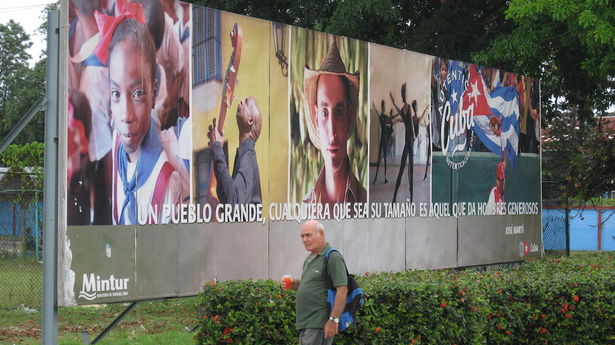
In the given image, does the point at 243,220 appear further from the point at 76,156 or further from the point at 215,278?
the point at 76,156

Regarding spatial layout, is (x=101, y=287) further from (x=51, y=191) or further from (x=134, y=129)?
(x=134, y=129)

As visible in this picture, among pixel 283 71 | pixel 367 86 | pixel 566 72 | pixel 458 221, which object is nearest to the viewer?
pixel 283 71

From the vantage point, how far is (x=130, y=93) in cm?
898

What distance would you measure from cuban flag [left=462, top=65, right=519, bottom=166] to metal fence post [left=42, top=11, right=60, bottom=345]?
7.32 meters

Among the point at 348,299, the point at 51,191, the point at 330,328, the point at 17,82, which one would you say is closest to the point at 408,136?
the point at 348,299

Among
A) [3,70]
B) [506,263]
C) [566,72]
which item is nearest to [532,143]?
[506,263]

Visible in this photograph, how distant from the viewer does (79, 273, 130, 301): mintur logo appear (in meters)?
8.47

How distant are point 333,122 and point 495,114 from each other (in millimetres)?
4239

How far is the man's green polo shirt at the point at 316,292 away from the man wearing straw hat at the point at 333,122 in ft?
11.0

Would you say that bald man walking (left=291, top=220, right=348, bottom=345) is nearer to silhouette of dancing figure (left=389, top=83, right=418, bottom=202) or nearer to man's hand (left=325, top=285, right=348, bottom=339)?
man's hand (left=325, top=285, right=348, bottom=339)

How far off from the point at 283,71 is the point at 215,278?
2599 millimetres

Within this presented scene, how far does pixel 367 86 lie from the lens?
1216 centimetres

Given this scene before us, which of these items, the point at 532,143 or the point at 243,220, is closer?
the point at 243,220

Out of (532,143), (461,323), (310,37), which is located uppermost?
(310,37)
